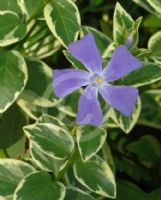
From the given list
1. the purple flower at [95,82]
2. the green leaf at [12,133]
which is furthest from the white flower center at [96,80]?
the green leaf at [12,133]

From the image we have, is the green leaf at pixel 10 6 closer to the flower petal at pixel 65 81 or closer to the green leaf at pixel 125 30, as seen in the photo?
the green leaf at pixel 125 30

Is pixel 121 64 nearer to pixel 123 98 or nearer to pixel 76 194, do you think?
pixel 123 98

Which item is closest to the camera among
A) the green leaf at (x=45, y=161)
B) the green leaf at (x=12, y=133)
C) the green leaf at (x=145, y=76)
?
the green leaf at (x=145, y=76)

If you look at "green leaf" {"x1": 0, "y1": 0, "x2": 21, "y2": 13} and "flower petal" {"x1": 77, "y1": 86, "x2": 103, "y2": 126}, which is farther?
"green leaf" {"x1": 0, "y1": 0, "x2": 21, "y2": 13}

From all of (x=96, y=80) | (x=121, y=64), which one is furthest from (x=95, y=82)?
(x=121, y=64)

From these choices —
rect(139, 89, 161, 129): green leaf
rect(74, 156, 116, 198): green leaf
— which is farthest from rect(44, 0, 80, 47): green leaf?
rect(139, 89, 161, 129): green leaf

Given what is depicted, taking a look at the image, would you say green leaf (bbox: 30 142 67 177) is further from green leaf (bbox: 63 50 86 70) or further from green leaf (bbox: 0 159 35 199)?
green leaf (bbox: 63 50 86 70)
